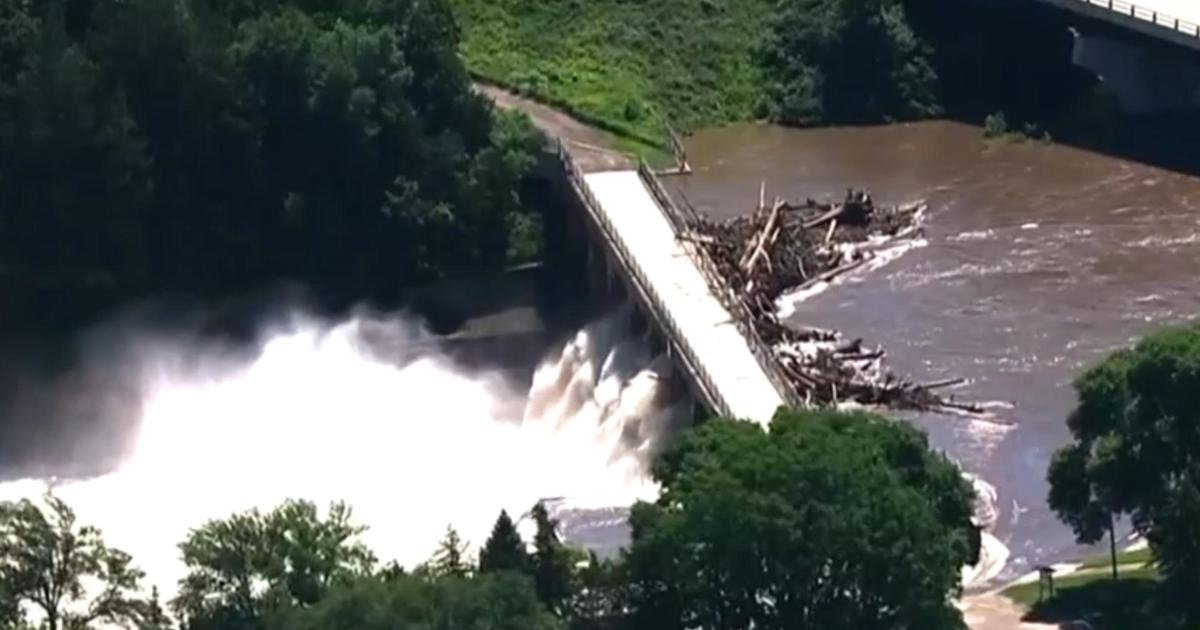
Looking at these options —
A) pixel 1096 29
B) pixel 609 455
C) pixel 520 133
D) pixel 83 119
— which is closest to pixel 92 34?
pixel 83 119

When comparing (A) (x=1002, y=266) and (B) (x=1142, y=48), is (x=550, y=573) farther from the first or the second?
(B) (x=1142, y=48)

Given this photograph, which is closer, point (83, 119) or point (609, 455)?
point (609, 455)

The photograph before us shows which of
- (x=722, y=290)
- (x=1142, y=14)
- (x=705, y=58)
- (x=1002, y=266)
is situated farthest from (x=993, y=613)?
(x=705, y=58)

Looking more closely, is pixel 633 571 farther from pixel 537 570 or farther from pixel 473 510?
pixel 473 510

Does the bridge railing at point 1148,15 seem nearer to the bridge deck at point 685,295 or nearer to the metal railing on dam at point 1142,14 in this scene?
the metal railing on dam at point 1142,14

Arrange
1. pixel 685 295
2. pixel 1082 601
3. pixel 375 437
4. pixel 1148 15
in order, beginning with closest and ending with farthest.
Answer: pixel 1082 601
pixel 375 437
pixel 685 295
pixel 1148 15

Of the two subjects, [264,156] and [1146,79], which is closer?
[264,156]

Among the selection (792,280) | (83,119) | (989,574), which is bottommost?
(989,574)

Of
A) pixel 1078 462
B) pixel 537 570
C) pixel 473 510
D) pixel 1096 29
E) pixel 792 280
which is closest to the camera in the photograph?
pixel 537 570
